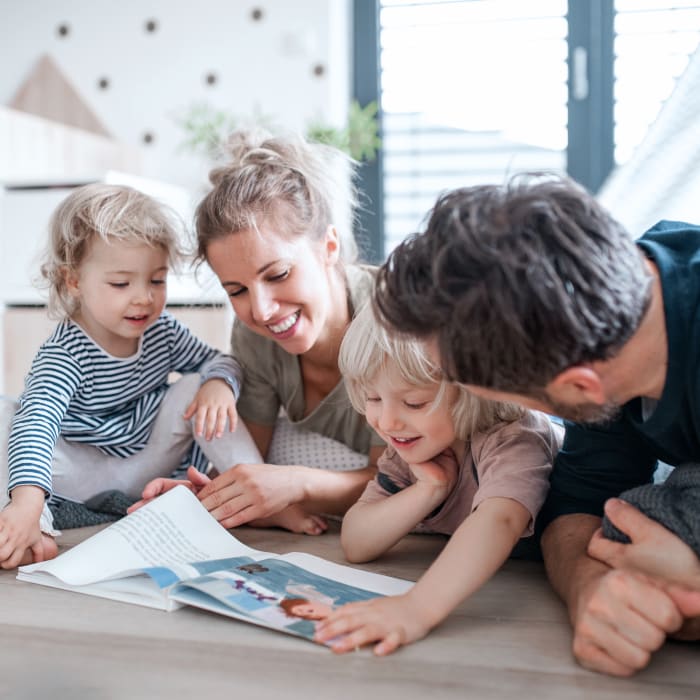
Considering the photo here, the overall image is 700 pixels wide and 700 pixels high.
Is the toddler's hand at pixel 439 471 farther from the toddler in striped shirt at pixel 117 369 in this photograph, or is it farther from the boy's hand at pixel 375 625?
the toddler in striped shirt at pixel 117 369

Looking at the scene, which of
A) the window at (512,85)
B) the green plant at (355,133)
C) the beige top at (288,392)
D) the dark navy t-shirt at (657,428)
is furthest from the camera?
the window at (512,85)

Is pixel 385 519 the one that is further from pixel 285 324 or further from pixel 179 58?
pixel 179 58

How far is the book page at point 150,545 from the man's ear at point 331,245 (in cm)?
45

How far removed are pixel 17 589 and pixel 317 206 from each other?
0.71m

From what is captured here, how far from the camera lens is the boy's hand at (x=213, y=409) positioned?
1.32 m

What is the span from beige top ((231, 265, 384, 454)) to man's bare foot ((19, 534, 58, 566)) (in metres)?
0.43

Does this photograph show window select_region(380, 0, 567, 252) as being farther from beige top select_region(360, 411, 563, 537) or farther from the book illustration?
the book illustration

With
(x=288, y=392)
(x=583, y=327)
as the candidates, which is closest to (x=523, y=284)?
(x=583, y=327)

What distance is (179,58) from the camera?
3309 mm

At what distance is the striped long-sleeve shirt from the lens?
121 centimetres

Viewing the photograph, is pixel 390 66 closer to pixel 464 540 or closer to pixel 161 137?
pixel 161 137

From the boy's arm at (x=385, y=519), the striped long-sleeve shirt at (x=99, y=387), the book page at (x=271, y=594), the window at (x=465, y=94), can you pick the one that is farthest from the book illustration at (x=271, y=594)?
the window at (x=465, y=94)

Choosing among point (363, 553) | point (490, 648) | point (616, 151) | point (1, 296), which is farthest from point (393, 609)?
point (616, 151)

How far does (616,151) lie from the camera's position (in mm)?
3156
